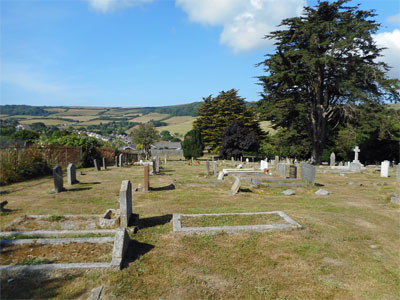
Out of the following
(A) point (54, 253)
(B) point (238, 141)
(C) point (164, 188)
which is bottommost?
(C) point (164, 188)

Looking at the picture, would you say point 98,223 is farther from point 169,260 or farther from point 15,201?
point 15,201

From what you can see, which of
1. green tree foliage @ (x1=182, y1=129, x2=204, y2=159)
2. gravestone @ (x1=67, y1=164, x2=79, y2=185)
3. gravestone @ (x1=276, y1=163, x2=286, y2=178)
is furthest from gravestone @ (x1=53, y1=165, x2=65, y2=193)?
green tree foliage @ (x1=182, y1=129, x2=204, y2=159)

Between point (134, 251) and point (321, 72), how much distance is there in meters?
29.2

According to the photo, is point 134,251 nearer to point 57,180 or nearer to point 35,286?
point 35,286

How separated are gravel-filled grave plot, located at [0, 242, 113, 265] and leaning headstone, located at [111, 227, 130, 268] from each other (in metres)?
0.26

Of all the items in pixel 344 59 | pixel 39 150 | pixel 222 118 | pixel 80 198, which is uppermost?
pixel 344 59

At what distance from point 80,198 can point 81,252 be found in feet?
21.0

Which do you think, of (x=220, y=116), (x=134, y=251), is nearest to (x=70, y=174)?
(x=134, y=251)

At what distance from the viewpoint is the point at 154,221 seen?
26.1 ft

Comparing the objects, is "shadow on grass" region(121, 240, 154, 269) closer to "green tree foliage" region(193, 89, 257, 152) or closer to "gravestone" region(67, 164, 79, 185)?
"gravestone" region(67, 164, 79, 185)

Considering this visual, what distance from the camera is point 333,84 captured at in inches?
1166

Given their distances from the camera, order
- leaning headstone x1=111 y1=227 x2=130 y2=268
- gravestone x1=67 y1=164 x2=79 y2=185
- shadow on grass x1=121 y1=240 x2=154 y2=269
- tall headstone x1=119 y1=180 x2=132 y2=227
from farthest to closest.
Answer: gravestone x1=67 y1=164 x2=79 y2=185
tall headstone x1=119 y1=180 x2=132 y2=227
shadow on grass x1=121 y1=240 x2=154 y2=269
leaning headstone x1=111 y1=227 x2=130 y2=268

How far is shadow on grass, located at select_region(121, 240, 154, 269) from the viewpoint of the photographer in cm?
532

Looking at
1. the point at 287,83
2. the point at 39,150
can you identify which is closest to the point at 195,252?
the point at 39,150
